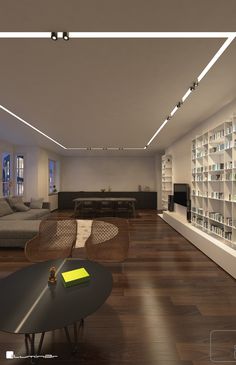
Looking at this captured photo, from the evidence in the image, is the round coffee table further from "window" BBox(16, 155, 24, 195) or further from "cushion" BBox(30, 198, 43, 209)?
"window" BBox(16, 155, 24, 195)

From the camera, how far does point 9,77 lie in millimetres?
2689

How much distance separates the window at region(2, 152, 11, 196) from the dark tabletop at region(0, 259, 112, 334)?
20.2 feet

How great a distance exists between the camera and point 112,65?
243 centimetres

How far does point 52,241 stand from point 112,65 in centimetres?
262

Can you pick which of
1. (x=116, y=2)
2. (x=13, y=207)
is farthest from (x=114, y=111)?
(x=13, y=207)

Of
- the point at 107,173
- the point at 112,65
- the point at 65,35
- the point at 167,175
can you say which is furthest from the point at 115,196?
the point at 65,35

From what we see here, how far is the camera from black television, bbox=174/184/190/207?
5539 mm

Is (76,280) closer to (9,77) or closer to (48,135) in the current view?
(9,77)

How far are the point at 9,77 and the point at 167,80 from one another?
217cm

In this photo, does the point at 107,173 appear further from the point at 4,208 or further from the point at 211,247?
the point at 211,247

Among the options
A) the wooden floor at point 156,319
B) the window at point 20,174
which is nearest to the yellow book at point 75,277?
the wooden floor at point 156,319

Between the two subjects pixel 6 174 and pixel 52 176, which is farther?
pixel 52 176

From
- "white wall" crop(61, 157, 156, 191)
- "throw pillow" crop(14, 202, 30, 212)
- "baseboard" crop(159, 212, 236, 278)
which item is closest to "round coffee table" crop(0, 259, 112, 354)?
"baseboard" crop(159, 212, 236, 278)

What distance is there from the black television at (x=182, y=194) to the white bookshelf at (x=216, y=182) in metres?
0.45
